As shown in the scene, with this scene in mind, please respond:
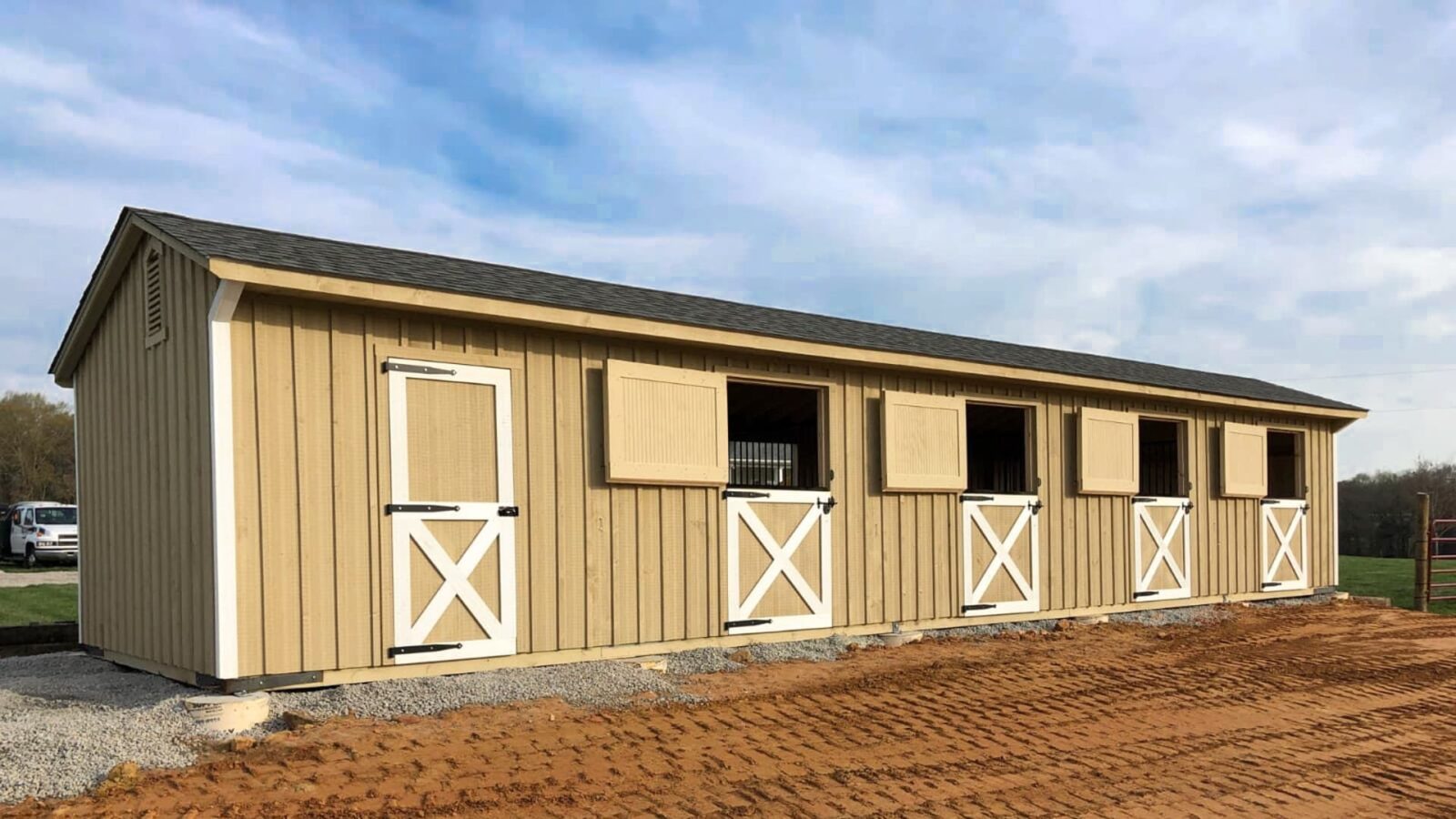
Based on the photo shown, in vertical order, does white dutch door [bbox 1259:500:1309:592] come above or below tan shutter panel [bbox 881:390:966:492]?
below

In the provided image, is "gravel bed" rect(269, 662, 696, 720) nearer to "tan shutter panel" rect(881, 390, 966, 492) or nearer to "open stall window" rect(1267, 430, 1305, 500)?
"tan shutter panel" rect(881, 390, 966, 492)

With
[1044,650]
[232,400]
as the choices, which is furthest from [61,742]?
[1044,650]

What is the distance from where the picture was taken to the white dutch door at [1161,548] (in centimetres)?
1228

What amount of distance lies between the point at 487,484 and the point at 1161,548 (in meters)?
8.52

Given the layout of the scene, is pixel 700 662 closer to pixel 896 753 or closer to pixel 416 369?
pixel 896 753

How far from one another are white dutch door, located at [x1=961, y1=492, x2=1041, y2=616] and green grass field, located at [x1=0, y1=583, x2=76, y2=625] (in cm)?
989

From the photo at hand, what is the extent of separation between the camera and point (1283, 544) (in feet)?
46.9

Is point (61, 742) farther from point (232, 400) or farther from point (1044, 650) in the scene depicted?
point (1044, 650)

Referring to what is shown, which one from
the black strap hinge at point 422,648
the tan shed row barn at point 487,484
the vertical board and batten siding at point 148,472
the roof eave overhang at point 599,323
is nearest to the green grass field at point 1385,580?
the roof eave overhang at point 599,323

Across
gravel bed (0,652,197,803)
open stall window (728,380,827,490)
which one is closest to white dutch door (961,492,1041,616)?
open stall window (728,380,827,490)

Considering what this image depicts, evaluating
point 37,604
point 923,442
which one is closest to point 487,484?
point 923,442

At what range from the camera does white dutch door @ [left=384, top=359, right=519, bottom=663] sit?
22.8 ft

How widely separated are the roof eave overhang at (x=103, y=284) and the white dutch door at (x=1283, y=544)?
12.9 metres

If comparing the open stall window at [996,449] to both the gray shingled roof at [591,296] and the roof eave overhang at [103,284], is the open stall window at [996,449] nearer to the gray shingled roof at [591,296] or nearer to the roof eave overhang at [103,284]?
the gray shingled roof at [591,296]
